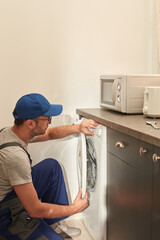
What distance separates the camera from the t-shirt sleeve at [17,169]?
1627 millimetres

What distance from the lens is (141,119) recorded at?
197cm

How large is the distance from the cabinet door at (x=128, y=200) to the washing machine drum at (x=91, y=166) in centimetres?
17

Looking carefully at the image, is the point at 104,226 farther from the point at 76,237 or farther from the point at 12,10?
the point at 12,10

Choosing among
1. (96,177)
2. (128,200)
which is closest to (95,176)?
(96,177)

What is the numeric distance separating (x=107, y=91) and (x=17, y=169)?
3.47 feet

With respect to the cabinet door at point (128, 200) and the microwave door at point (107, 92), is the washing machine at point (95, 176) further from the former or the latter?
the microwave door at point (107, 92)

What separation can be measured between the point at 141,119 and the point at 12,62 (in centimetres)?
120

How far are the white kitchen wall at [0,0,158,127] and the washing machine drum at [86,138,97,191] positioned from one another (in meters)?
0.59

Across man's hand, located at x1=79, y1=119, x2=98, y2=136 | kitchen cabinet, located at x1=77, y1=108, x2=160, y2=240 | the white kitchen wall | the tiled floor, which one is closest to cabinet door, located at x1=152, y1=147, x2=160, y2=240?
kitchen cabinet, located at x1=77, y1=108, x2=160, y2=240

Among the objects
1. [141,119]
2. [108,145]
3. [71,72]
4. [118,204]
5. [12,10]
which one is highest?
[12,10]

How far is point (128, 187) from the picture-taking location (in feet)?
5.68

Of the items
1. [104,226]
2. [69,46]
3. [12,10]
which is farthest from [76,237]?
[12,10]

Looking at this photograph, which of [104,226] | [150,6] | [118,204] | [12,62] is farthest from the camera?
[150,6]

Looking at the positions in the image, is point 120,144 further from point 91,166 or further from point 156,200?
point 91,166
